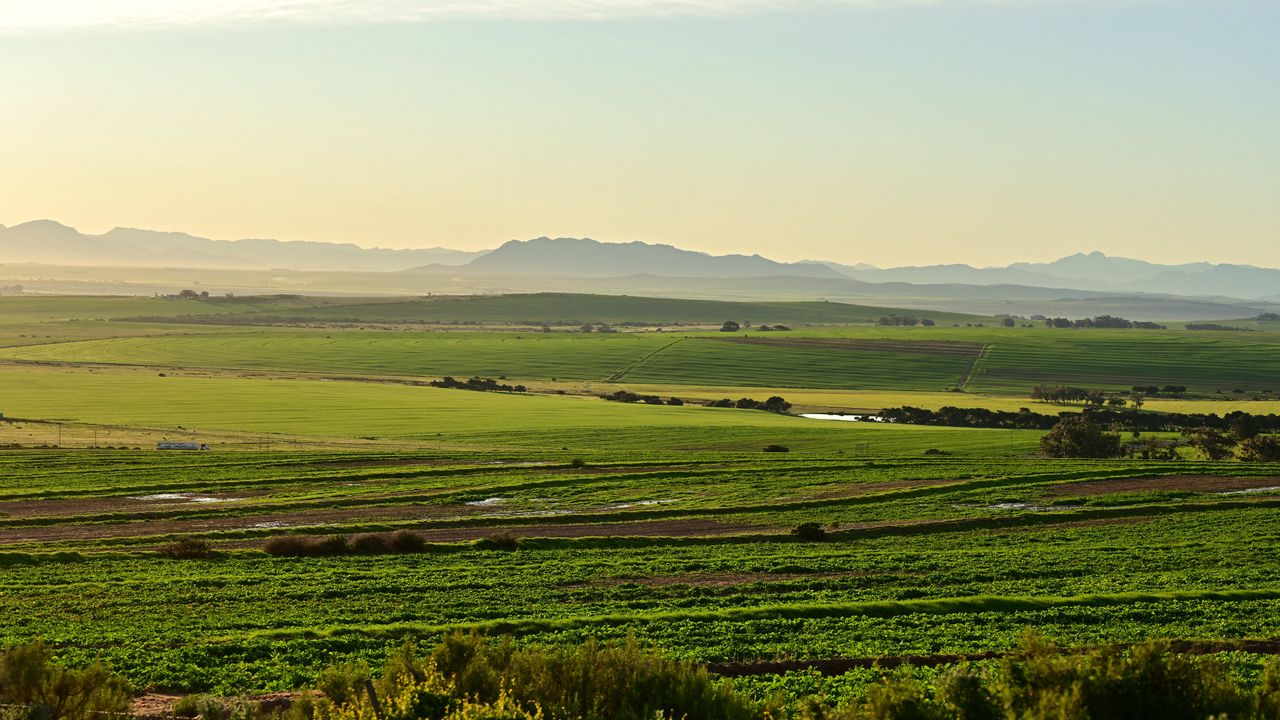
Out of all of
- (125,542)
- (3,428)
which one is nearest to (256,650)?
(125,542)

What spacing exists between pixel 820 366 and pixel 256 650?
12653cm

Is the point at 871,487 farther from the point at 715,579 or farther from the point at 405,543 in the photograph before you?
the point at 405,543

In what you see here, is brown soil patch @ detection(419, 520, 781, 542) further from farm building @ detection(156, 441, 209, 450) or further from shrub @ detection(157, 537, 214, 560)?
farm building @ detection(156, 441, 209, 450)

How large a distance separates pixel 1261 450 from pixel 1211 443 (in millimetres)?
4387

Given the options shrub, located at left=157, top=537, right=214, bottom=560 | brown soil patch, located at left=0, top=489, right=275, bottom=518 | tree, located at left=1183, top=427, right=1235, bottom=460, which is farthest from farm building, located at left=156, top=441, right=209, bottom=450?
tree, located at left=1183, top=427, right=1235, bottom=460

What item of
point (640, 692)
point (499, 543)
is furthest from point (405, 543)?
point (640, 692)

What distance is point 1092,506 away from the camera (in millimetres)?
49312

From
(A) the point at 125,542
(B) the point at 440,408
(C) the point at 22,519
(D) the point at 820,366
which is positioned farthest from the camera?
(D) the point at 820,366

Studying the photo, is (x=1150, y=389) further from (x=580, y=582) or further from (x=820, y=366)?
(x=580, y=582)

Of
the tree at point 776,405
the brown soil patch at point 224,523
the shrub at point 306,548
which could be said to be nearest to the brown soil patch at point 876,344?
the tree at point 776,405

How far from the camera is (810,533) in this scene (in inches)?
1636

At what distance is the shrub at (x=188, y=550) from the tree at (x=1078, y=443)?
53635mm

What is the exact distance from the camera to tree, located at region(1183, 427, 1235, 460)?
77.0 meters

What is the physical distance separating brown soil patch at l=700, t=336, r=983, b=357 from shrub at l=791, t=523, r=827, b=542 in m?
119
